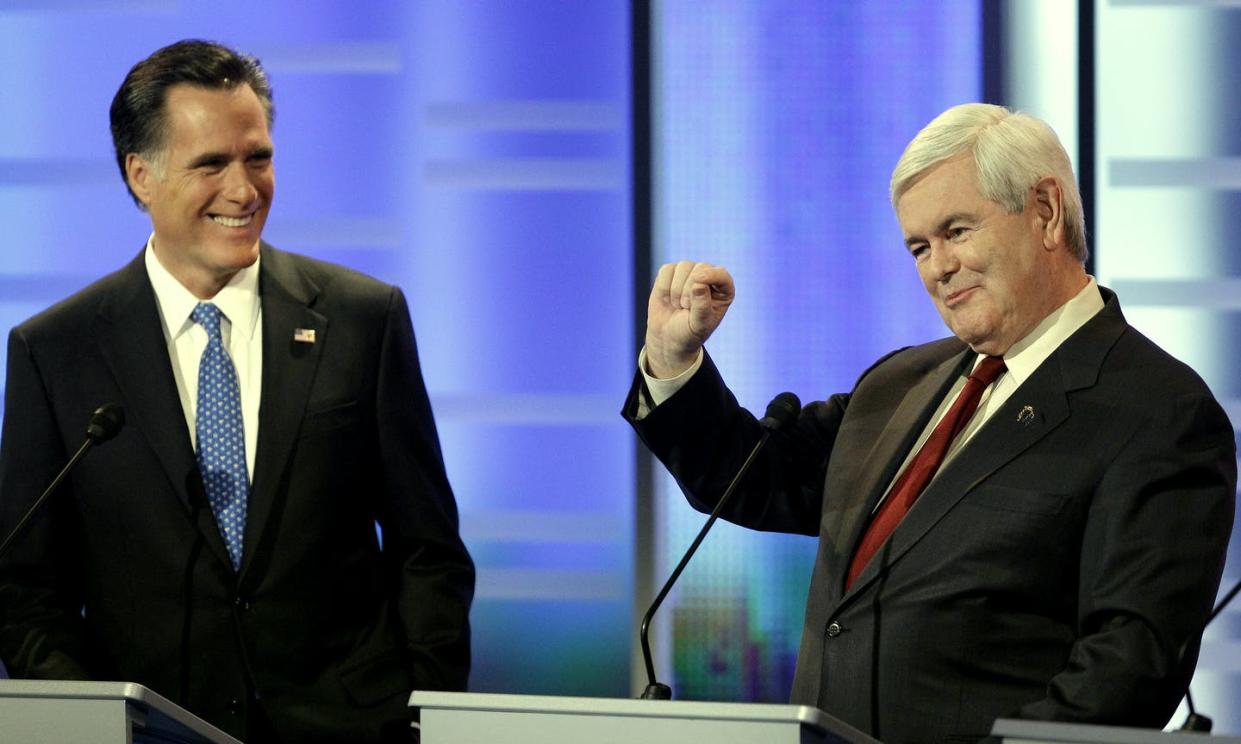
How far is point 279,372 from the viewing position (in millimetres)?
2889

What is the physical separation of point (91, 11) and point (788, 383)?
2.10 metres

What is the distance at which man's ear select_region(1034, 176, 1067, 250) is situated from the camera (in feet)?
8.03

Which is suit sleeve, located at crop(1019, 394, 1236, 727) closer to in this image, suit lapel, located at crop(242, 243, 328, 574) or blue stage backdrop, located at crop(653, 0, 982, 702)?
suit lapel, located at crop(242, 243, 328, 574)

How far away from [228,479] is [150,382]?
0.72 feet

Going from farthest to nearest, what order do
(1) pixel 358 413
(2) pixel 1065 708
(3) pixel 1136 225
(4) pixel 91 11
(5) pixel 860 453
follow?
(4) pixel 91 11 < (3) pixel 1136 225 < (1) pixel 358 413 < (5) pixel 860 453 < (2) pixel 1065 708

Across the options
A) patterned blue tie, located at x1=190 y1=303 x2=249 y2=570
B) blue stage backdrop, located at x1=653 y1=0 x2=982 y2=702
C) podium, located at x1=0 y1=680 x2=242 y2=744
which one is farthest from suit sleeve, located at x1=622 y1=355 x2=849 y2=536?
blue stage backdrop, located at x1=653 y1=0 x2=982 y2=702

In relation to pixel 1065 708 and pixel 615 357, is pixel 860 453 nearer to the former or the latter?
pixel 1065 708

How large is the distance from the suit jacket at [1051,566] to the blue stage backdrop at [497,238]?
1.73 meters

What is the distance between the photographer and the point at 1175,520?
2178 mm

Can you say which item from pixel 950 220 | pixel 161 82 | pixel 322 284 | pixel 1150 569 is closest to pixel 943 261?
pixel 950 220

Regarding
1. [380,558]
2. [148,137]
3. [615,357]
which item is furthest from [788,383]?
[148,137]

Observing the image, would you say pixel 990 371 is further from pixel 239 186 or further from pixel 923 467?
pixel 239 186

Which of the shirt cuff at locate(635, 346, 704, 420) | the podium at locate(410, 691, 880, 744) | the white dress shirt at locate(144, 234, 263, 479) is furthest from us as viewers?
the white dress shirt at locate(144, 234, 263, 479)

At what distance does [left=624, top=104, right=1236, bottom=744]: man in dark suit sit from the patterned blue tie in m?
0.70
